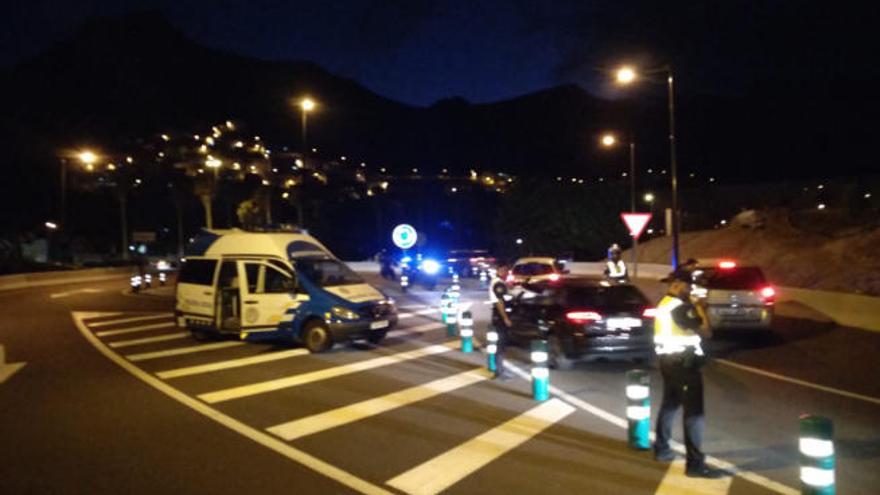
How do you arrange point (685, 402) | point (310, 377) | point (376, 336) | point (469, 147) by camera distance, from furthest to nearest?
1. point (469, 147)
2. point (376, 336)
3. point (310, 377)
4. point (685, 402)

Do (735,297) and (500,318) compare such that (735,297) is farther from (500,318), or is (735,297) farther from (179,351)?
(179,351)

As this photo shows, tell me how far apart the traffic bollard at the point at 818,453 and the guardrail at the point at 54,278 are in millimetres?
44220

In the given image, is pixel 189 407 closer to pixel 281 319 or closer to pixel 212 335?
pixel 281 319

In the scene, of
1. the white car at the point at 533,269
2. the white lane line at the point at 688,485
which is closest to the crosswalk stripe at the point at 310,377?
the white lane line at the point at 688,485

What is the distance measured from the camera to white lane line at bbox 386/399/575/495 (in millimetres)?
7457

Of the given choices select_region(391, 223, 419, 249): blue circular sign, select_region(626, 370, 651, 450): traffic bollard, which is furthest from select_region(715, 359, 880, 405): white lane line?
select_region(391, 223, 419, 249): blue circular sign

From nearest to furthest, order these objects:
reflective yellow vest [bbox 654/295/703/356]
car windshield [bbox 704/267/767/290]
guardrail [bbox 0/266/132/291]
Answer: reflective yellow vest [bbox 654/295/703/356] < car windshield [bbox 704/267/767/290] < guardrail [bbox 0/266/132/291]

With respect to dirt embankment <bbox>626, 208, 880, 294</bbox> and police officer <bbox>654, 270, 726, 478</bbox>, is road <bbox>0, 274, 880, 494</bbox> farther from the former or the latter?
dirt embankment <bbox>626, 208, 880, 294</bbox>

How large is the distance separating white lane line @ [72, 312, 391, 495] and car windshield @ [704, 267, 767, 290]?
11.4 m

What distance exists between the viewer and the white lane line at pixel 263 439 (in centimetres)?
745

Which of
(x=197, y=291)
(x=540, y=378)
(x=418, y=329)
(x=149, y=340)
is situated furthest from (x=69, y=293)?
(x=540, y=378)

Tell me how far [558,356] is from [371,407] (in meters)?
4.02

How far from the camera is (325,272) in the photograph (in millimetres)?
17594

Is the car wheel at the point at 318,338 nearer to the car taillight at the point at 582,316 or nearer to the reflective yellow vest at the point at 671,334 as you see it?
the car taillight at the point at 582,316
